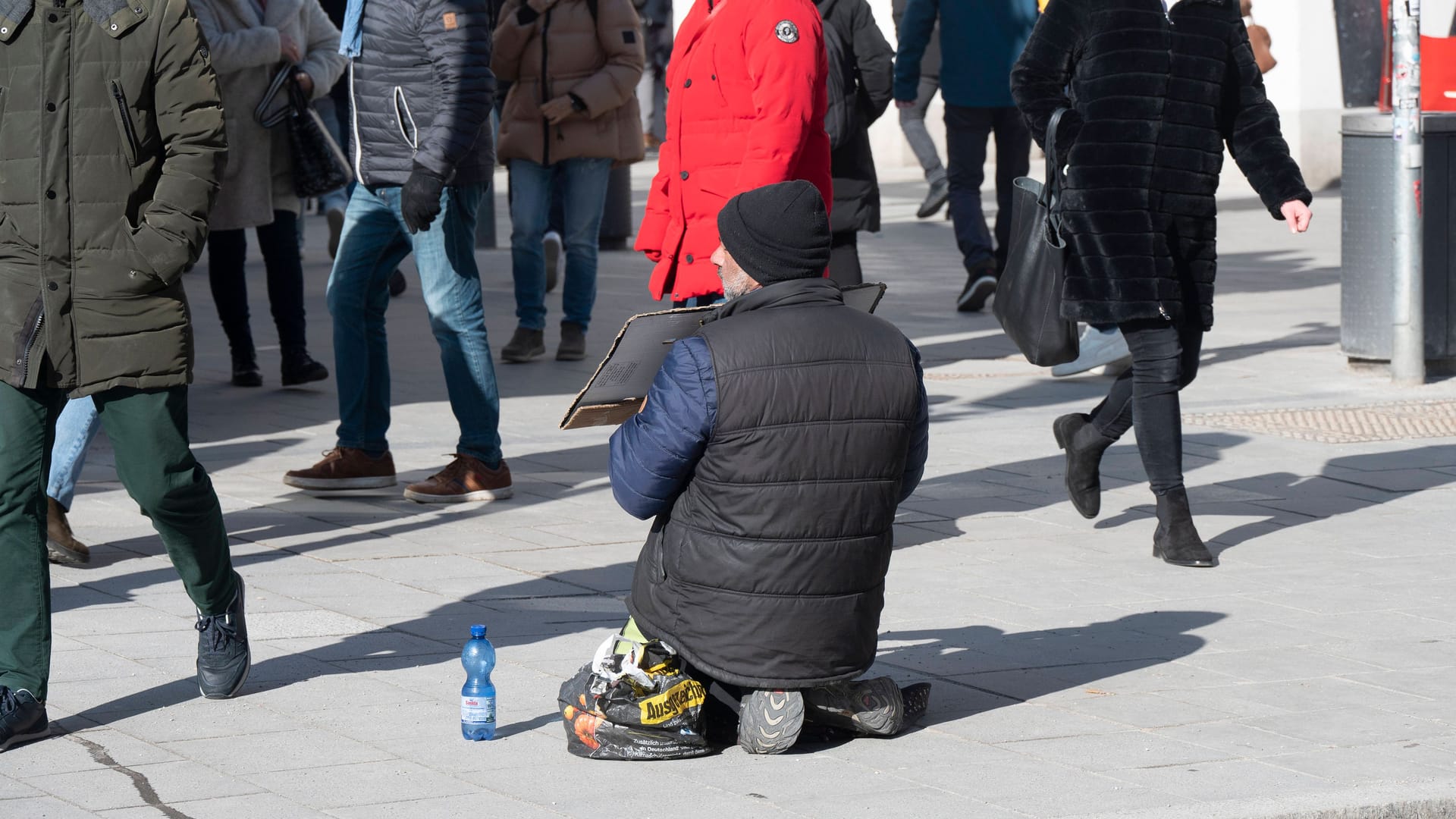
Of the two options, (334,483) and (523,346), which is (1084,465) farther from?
(523,346)

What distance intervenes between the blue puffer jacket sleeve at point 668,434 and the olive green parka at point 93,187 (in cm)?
108

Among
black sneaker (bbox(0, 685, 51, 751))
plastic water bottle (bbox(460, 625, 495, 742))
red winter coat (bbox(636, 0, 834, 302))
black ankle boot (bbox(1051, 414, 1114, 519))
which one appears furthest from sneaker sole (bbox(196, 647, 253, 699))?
black ankle boot (bbox(1051, 414, 1114, 519))

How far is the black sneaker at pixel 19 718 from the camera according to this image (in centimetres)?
454

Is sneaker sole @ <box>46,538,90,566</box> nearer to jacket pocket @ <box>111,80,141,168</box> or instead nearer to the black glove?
the black glove

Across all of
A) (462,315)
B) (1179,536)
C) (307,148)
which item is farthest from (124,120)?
(307,148)

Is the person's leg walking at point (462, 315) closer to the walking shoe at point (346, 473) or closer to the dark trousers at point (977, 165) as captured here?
the walking shoe at point (346, 473)

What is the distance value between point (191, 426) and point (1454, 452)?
509cm

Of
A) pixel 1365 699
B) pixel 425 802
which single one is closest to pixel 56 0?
pixel 425 802

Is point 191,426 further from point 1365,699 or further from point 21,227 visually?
point 1365,699

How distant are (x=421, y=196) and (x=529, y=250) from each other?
11.4ft

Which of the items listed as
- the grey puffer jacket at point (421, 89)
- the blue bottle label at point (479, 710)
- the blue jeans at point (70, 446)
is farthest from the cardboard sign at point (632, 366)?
the grey puffer jacket at point (421, 89)

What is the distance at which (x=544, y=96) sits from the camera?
10.4 metres

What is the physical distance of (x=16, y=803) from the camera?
13.7 feet

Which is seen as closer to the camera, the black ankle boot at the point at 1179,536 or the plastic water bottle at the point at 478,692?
the plastic water bottle at the point at 478,692
